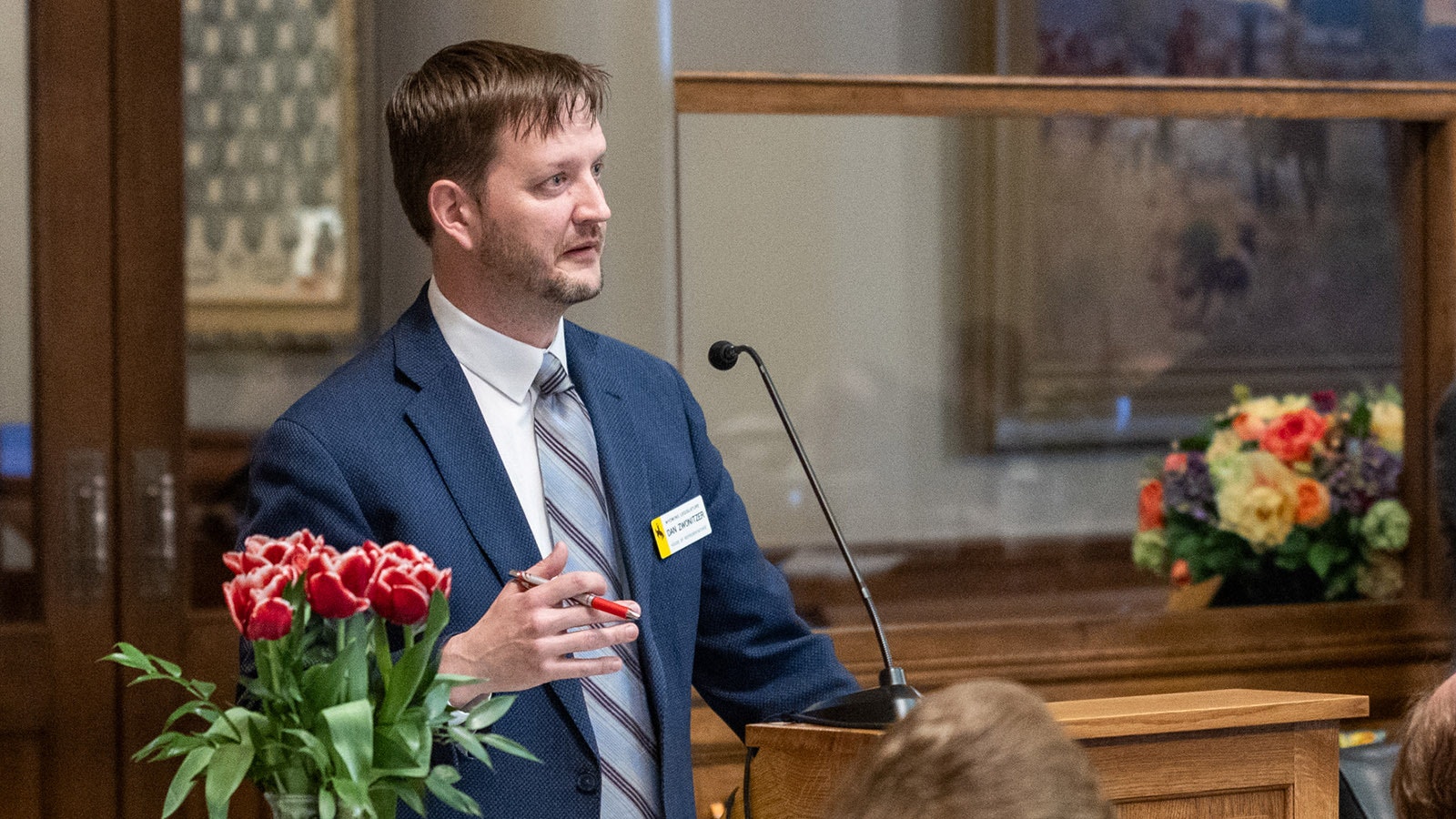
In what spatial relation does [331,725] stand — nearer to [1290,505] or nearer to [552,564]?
[552,564]

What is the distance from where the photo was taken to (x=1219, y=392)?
475 cm

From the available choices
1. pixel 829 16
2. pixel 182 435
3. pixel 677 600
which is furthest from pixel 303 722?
pixel 829 16

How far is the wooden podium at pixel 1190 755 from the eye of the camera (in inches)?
65.9

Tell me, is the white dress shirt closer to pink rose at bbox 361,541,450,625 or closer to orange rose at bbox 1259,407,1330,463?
pink rose at bbox 361,541,450,625

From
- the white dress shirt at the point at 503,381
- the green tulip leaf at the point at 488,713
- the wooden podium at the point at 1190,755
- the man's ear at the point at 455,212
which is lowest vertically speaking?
the wooden podium at the point at 1190,755

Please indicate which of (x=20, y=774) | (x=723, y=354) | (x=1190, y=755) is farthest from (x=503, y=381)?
(x=20, y=774)

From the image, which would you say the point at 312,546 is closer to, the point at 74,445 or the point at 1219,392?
the point at 74,445

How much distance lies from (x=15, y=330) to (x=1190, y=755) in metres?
2.28

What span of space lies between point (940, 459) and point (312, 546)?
11.5 feet

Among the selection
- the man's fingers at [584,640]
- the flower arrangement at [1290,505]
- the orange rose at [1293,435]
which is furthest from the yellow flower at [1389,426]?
the man's fingers at [584,640]

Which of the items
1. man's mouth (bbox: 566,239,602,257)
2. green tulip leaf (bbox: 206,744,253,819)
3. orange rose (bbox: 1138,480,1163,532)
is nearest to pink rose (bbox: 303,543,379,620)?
green tulip leaf (bbox: 206,744,253,819)

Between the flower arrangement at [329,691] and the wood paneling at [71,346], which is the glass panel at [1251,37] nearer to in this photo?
the wood paneling at [71,346]

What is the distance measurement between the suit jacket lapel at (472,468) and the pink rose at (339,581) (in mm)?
450

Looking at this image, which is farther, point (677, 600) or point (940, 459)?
point (940, 459)
